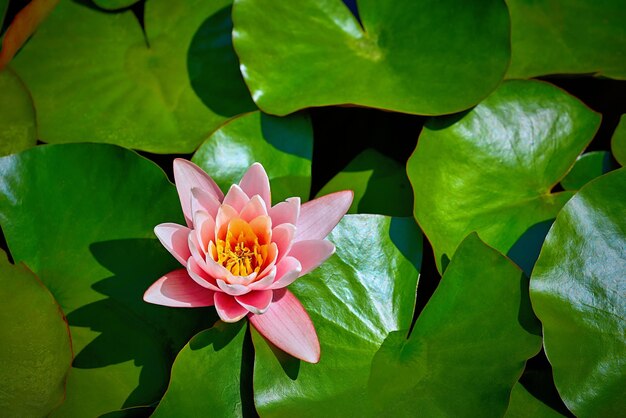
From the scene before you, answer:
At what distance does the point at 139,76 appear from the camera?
1963mm

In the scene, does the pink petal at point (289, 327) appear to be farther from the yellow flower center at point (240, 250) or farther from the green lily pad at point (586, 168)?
the green lily pad at point (586, 168)

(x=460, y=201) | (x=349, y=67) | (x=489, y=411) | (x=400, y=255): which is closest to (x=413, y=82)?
(x=349, y=67)

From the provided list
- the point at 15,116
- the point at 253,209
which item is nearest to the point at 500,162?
the point at 253,209

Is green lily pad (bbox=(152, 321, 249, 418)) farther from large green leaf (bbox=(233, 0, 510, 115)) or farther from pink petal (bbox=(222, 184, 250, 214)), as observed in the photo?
large green leaf (bbox=(233, 0, 510, 115))

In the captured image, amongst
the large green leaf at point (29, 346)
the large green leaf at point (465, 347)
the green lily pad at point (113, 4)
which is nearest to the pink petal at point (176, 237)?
the large green leaf at point (29, 346)

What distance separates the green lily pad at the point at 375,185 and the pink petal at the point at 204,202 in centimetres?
54

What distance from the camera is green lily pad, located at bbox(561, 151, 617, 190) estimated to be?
74.2 inches

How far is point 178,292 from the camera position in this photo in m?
1.41

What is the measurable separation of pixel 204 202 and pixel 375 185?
0.70 meters

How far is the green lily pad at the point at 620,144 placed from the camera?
180 centimetres

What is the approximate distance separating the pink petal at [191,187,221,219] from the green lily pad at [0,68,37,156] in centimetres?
77

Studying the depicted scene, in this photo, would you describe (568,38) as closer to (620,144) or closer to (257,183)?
(620,144)

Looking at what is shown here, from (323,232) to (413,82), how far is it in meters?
0.69

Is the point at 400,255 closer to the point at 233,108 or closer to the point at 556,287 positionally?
the point at 556,287
